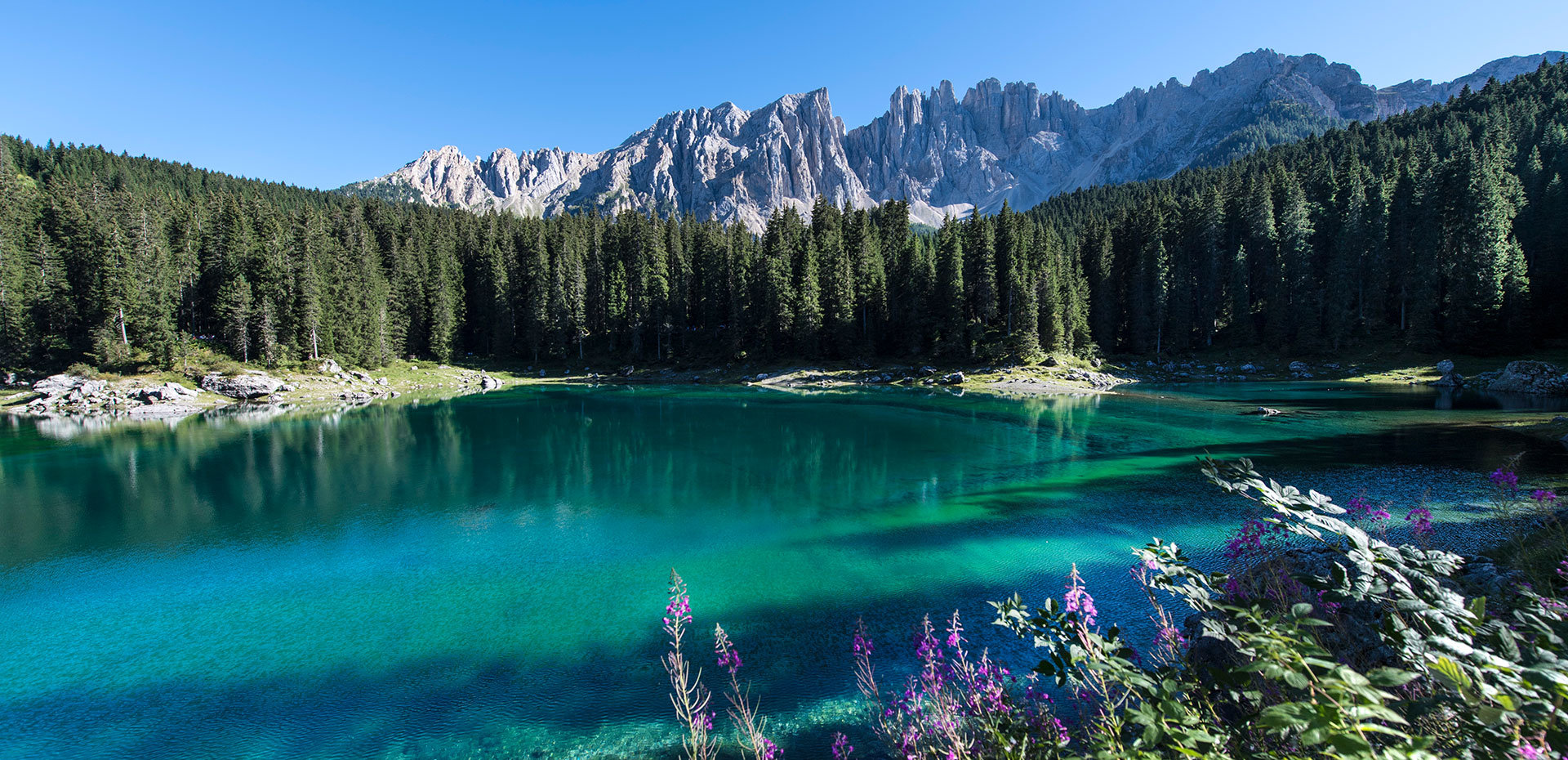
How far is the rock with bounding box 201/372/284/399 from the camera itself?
174 ft

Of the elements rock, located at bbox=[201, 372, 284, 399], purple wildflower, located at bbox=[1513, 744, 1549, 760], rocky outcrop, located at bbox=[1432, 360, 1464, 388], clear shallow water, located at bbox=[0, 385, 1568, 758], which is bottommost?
clear shallow water, located at bbox=[0, 385, 1568, 758]

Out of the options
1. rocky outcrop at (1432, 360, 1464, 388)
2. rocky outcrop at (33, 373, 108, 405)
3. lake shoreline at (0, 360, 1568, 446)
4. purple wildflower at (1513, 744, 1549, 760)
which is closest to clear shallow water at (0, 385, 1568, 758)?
purple wildflower at (1513, 744, 1549, 760)

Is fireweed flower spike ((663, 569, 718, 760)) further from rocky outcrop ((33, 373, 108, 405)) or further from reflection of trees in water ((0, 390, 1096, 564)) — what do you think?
rocky outcrop ((33, 373, 108, 405))

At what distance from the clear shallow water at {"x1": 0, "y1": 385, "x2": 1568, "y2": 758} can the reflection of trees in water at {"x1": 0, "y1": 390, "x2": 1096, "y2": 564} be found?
0.22m

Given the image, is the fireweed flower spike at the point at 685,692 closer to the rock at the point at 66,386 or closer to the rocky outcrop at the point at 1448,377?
the rocky outcrop at the point at 1448,377

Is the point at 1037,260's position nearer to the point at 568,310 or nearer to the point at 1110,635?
the point at 568,310

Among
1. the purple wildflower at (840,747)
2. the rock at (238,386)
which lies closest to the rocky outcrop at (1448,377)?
the purple wildflower at (840,747)

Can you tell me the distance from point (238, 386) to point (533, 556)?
184 ft

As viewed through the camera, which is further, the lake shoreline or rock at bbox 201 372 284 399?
rock at bbox 201 372 284 399

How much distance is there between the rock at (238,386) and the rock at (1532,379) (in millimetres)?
96667

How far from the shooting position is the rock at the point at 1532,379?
38.9 m

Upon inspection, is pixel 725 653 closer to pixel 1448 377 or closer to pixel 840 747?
pixel 840 747

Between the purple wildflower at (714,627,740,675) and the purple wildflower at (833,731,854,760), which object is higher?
the purple wildflower at (714,627,740,675)

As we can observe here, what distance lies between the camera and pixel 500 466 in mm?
27062
